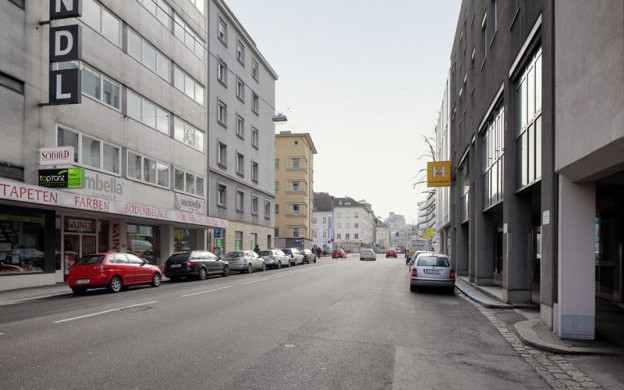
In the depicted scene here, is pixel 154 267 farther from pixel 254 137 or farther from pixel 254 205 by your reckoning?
pixel 254 137

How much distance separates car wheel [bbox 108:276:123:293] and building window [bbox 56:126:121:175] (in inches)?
234

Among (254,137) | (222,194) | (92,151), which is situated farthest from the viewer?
(254,137)

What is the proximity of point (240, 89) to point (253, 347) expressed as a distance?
117 ft

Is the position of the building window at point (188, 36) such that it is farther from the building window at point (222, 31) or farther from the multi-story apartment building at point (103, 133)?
the building window at point (222, 31)

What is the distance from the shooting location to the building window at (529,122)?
10875 mm

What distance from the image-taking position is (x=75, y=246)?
69.5 ft

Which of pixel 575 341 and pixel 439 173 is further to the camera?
pixel 439 173

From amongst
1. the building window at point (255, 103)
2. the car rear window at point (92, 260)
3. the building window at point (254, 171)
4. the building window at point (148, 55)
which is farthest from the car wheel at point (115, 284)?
the building window at point (255, 103)

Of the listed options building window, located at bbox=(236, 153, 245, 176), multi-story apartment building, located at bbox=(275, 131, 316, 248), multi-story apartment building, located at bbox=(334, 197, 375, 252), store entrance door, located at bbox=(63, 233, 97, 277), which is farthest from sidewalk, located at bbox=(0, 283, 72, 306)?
multi-story apartment building, located at bbox=(334, 197, 375, 252)

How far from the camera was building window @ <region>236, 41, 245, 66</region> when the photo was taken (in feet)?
131

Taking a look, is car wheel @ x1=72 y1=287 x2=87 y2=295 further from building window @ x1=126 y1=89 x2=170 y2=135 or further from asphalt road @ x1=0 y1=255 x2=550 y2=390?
building window @ x1=126 y1=89 x2=170 y2=135

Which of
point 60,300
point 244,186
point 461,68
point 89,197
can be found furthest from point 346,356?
point 244,186

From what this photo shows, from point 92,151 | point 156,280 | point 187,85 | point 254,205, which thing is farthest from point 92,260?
point 254,205

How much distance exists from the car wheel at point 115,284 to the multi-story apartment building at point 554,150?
1263 centimetres
